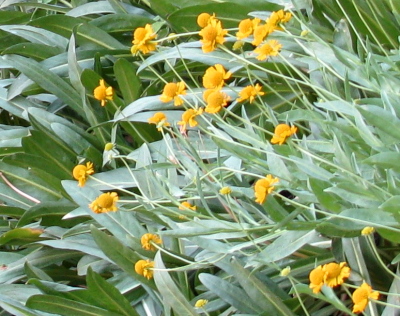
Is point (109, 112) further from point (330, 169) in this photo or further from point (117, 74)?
point (330, 169)

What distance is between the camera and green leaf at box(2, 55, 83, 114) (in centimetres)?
205

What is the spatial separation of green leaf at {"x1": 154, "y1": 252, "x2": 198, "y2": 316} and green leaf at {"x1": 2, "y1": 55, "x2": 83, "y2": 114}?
83 centimetres

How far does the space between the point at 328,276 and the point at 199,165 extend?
0.46 m

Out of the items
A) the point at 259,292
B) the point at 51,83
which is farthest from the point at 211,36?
the point at 51,83

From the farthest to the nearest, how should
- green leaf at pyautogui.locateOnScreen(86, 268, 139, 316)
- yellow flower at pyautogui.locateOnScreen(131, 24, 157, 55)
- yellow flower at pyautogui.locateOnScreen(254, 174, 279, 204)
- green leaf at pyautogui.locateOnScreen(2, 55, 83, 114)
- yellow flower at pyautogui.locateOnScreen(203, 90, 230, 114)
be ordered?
green leaf at pyautogui.locateOnScreen(2, 55, 83, 114)
green leaf at pyautogui.locateOnScreen(86, 268, 139, 316)
yellow flower at pyautogui.locateOnScreen(131, 24, 157, 55)
yellow flower at pyautogui.locateOnScreen(203, 90, 230, 114)
yellow flower at pyautogui.locateOnScreen(254, 174, 279, 204)

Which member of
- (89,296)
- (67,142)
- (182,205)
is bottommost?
(89,296)

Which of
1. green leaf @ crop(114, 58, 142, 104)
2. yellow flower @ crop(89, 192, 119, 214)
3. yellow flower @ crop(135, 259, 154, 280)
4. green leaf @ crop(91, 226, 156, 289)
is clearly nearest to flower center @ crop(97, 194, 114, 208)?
yellow flower @ crop(89, 192, 119, 214)

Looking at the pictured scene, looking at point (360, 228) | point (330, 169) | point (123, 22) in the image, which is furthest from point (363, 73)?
point (123, 22)

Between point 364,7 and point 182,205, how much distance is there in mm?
787

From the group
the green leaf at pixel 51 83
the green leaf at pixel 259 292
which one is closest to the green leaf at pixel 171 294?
the green leaf at pixel 259 292

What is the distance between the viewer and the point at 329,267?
0.95 m

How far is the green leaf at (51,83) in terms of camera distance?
6.74 ft

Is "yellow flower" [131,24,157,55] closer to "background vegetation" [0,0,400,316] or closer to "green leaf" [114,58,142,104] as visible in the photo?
"background vegetation" [0,0,400,316]

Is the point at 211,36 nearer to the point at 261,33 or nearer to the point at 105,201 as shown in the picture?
the point at 261,33
